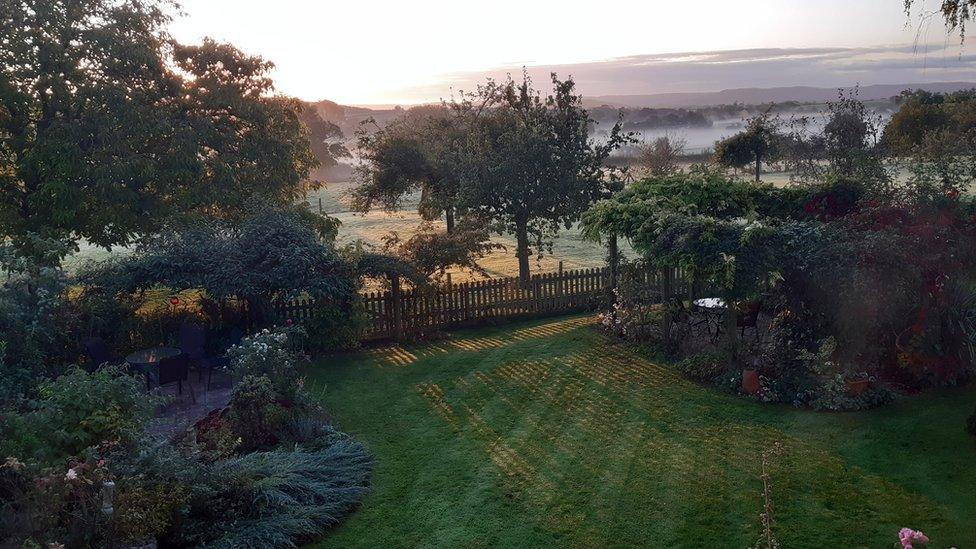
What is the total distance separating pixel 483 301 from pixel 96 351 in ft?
23.6

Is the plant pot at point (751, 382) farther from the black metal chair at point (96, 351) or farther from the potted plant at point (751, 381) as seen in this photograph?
the black metal chair at point (96, 351)

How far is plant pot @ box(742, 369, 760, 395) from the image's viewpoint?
9836 millimetres

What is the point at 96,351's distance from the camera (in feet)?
35.2

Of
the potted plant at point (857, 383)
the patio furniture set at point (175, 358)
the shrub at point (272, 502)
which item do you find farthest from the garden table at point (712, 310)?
the patio furniture set at point (175, 358)

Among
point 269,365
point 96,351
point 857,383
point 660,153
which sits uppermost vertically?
point 660,153

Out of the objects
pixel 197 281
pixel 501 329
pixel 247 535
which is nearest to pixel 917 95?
pixel 501 329

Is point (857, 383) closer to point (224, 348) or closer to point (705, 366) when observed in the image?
point (705, 366)

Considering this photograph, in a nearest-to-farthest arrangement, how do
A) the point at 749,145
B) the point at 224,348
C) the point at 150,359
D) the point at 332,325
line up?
the point at 150,359
the point at 224,348
the point at 332,325
the point at 749,145

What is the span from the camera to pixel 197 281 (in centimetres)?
1138

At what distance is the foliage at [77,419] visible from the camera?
244 inches

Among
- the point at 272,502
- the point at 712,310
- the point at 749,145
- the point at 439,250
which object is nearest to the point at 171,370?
the point at 272,502

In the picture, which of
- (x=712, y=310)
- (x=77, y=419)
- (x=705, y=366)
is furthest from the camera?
(x=712, y=310)

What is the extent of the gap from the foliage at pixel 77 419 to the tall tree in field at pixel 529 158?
10372mm

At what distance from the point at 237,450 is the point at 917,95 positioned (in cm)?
4172
